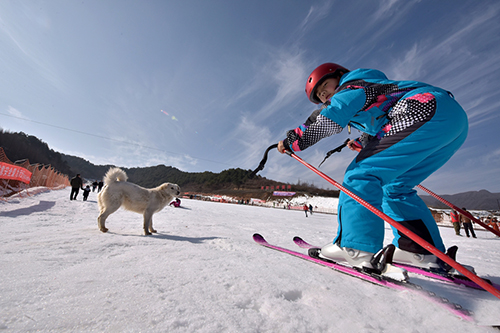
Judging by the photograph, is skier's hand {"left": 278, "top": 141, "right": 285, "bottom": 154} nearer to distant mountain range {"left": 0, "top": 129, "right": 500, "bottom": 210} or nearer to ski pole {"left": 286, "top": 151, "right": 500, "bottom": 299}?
ski pole {"left": 286, "top": 151, "right": 500, "bottom": 299}

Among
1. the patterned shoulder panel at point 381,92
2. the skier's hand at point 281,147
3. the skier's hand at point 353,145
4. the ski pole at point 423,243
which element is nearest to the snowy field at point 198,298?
the ski pole at point 423,243

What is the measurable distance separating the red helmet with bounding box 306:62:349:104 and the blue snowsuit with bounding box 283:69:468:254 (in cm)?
39

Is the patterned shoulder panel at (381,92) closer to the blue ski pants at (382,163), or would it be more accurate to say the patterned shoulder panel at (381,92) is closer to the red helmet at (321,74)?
the blue ski pants at (382,163)

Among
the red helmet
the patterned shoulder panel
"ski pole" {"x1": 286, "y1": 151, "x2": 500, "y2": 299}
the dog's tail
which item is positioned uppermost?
the red helmet

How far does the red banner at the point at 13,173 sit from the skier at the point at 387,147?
11.3 meters

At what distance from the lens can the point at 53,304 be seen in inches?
33.9

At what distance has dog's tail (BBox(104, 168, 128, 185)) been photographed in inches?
155

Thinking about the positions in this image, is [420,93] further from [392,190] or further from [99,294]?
[99,294]

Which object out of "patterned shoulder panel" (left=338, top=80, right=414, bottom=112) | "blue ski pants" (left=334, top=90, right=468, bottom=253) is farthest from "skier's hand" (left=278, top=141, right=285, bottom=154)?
"patterned shoulder panel" (left=338, top=80, right=414, bottom=112)

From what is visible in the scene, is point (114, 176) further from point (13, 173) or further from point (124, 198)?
point (13, 173)

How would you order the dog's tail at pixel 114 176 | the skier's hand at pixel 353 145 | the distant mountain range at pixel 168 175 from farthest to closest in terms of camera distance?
the distant mountain range at pixel 168 175 → the dog's tail at pixel 114 176 → the skier's hand at pixel 353 145

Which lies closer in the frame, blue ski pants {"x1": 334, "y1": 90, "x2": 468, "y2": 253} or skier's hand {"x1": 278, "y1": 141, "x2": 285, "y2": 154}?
blue ski pants {"x1": 334, "y1": 90, "x2": 468, "y2": 253}

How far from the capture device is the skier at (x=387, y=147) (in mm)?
1582

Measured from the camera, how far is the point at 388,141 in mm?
1636
